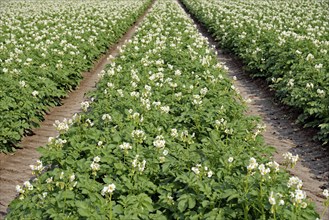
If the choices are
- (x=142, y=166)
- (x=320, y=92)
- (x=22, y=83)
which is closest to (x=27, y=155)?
(x=22, y=83)

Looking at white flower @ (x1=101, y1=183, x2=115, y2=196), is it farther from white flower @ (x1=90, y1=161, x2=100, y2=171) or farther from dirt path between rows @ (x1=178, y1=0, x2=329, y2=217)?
dirt path between rows @ (x1=178, y1=0, x2=329, y2=217)

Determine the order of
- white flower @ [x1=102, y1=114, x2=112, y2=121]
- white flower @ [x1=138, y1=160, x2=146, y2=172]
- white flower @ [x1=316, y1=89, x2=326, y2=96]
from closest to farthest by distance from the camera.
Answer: white flower @ [x1=138, y1=160, x2=146, y2=172] < white flower @ [x1=102, y1=114, x2=112, y2=121] < white flower @ [x1=316, y1=89, x2=326, y2=96]

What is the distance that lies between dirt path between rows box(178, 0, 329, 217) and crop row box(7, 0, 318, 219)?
1.15 meters

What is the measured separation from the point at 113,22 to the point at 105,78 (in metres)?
11.0

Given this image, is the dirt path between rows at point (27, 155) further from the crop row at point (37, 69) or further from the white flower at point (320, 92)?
the white flower at point (320, 92)

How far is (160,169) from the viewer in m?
4.75

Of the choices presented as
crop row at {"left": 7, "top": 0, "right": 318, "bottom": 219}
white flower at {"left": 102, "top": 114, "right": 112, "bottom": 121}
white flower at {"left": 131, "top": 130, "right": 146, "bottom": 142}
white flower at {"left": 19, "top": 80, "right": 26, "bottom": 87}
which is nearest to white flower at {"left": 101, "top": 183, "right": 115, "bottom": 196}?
crop row at {"left": 7, "top": 0, "right": 318, "bottom": 219}

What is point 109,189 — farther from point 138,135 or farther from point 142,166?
point 138,135

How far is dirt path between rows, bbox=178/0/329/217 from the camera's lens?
6.02 m

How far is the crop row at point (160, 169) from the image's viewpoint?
3824 millimetres

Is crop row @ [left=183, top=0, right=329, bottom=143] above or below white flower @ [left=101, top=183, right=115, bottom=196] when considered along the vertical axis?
above

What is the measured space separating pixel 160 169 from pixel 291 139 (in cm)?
388

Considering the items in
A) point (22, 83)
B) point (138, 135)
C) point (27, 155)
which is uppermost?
point (138, 135)

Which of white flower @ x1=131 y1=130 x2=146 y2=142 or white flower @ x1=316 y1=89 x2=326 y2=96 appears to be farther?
white flower @ x1=316 y1=89 x2=326 y2=96
